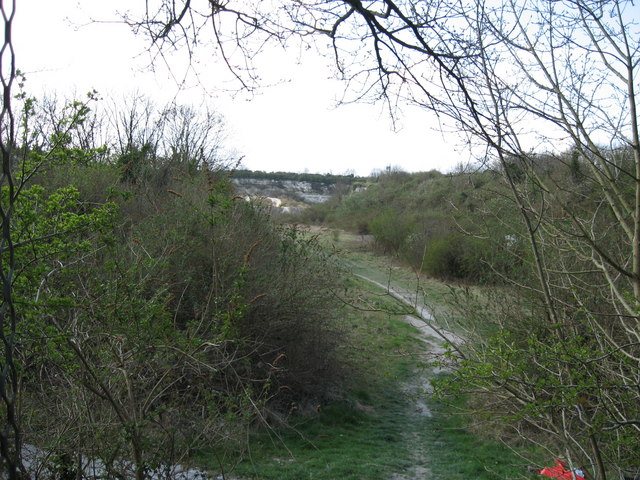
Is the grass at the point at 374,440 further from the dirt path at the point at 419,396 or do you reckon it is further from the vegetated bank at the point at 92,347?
the vegetated bank at the point at 92,347

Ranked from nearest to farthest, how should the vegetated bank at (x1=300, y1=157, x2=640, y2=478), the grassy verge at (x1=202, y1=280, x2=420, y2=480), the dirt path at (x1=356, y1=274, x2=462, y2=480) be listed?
the vegetated bank at (x1=300, y1=157, x2=640, y2=478) → the dirt path at (x1=356, y1=274, x2=462, y2=480) → the grassy verge at (x1=202, y1=280, x2=420, y2=480)

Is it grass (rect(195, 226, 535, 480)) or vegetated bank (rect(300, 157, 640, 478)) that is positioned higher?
vegetated bank (rect(300, 157, 640, 478))

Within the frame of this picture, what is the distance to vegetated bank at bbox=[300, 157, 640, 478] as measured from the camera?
3.97 meters

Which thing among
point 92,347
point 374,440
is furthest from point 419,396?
point 92,347

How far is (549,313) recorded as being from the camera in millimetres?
5285

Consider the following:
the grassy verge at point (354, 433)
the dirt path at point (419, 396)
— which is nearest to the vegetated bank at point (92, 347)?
the grassy verge at point (354, 433)

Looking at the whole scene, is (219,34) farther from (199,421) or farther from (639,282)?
(639,282)

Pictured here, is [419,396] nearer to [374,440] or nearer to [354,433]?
[374,440]

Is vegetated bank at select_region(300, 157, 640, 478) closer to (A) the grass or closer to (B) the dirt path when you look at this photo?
Result: (B) the dirt path

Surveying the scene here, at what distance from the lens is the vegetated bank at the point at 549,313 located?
397cm

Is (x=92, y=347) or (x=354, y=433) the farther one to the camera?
(x=354, y=433)

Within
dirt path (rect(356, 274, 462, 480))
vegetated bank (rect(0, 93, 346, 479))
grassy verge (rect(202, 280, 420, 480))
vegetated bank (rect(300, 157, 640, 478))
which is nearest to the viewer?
vegetated bank (rect(0, 93, 346, 479))

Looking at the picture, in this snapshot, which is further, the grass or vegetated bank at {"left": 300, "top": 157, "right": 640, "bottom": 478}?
the grass

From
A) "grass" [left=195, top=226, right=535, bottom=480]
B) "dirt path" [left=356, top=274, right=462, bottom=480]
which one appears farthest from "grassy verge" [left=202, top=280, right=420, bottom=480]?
"dirt path" [left=356, top=274, right=462, bottom=480]
